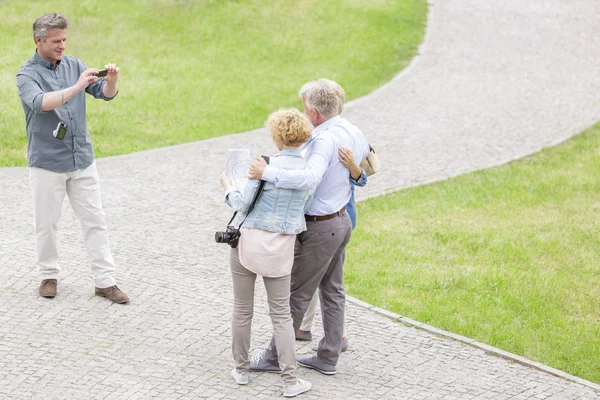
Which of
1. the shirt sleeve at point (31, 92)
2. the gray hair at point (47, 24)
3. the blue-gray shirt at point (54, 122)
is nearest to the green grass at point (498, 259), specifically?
the blue-gray shirt at point (54, 122)

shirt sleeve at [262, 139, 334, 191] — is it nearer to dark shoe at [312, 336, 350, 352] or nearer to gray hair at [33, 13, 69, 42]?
dark shoe at [312, 336, 350, 352]

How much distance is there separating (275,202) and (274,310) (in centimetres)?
76

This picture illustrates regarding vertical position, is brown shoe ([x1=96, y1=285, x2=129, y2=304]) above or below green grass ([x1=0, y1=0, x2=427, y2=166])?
below

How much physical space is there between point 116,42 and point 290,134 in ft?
45.6

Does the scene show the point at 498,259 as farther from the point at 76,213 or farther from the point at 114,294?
the point at 76,213

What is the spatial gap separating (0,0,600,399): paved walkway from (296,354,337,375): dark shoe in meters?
0.07

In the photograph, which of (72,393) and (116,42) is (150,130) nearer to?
(116,42)

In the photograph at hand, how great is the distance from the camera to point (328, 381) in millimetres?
7008

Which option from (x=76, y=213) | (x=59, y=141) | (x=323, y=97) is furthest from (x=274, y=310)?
(x=59, y=141)

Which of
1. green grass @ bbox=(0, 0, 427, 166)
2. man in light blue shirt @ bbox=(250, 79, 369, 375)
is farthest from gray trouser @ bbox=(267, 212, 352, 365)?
green grass @ bbox=(0, 0, 427, 166)

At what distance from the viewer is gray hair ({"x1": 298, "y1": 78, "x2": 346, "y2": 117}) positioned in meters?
6.65

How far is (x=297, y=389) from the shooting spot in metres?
6.68

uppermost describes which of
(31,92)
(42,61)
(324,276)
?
(42,61)

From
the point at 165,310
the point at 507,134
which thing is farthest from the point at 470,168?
the point at 165,310
